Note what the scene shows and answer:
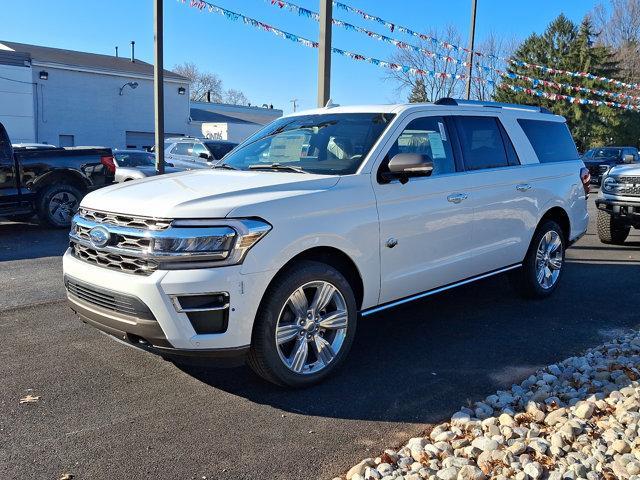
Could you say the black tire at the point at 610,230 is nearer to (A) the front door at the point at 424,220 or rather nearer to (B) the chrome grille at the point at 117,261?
(A) the front door at the point at 424,220

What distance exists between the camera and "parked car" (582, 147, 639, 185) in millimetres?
24547

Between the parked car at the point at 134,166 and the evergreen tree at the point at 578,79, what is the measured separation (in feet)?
95.2

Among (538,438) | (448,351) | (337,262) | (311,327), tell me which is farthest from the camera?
(448,351)

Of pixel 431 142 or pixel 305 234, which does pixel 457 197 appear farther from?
pixel 305 234

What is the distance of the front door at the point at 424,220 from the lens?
4387 millimetres

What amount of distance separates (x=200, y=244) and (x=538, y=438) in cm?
215

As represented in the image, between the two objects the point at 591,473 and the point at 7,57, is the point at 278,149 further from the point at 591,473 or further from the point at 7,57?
the point at 7,57

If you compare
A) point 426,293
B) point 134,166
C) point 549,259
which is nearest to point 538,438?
point 426,293

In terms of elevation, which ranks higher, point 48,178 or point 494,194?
point 494,194

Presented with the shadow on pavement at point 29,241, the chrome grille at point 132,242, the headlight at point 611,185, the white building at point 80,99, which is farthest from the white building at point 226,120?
the chrome grille at point 132,242

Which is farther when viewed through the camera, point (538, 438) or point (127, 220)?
point (127, 220)

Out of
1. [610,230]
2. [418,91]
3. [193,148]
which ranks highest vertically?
[418,91]

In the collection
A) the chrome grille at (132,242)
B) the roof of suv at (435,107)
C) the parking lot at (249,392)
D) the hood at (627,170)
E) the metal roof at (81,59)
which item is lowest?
the parking lot at (249,392)

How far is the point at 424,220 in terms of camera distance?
4625mm
